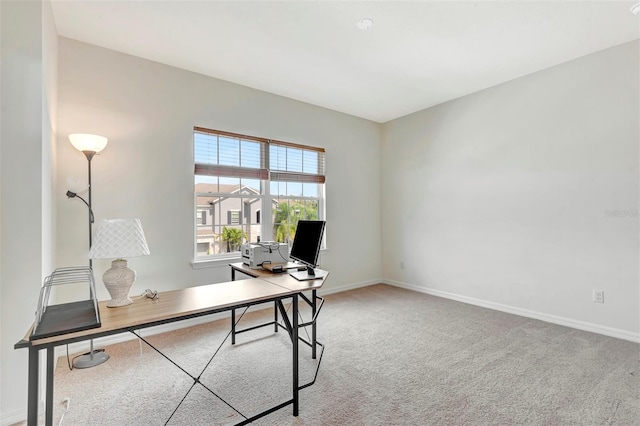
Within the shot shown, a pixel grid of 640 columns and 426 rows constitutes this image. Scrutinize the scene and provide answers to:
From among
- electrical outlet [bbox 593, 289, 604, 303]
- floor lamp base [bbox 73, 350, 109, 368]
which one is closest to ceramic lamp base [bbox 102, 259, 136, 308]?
floor lamp base [bbox 73, 350, 109, 368]

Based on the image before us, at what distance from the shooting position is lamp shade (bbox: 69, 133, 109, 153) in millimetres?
2443

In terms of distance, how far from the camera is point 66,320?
1333 millimetres

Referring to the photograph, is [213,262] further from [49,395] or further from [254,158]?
[49,395]

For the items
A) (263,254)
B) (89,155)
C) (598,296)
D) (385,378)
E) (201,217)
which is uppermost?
(89,155)

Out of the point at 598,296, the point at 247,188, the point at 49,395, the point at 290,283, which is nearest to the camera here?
the point at 49,395

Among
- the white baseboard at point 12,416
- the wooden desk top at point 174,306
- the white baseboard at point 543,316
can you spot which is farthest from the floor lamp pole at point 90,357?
the white baseboard at point 543,316

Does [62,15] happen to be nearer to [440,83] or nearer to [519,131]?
[440,83]

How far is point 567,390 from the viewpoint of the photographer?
205 centimetres

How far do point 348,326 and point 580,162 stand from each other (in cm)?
300

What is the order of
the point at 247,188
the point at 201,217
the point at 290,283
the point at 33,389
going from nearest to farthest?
the point at 33,389
the point at 290,283
the point at 201,217
the point at 247,188

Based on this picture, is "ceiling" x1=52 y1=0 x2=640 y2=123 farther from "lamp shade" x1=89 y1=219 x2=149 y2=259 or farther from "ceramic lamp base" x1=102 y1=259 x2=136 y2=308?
"ceramic lamp base" x1=102 y1=259 x2=136 y2=308

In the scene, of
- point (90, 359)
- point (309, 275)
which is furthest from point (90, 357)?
point (309, 275)

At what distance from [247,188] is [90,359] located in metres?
2.27

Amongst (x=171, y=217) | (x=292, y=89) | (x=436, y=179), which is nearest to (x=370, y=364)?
(x=171, y=217)
